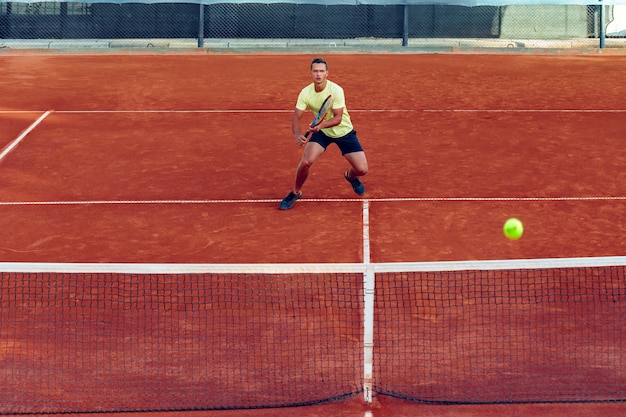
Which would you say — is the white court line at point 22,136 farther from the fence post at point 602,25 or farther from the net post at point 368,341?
the fence post at point 602,25

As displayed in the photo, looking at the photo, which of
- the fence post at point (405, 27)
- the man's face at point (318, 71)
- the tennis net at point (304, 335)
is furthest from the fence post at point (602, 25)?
the tennis net at point (304, 335)

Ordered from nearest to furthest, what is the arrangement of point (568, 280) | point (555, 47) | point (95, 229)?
point (568, 280)
point (95, 229)
point (555, 47)

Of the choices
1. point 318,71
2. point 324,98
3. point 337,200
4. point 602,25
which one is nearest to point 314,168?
point 337,200

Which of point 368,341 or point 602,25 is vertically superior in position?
point 602,25

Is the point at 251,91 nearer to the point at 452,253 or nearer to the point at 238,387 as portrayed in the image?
the point at 452,253

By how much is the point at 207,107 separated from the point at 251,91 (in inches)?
52.1

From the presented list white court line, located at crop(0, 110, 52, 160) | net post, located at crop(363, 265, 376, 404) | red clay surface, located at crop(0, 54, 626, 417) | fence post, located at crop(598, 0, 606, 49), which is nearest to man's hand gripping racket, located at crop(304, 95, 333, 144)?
red clay surface, located at crop(0, 54, 626, 417)

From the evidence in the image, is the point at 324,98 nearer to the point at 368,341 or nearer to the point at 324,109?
the point at 324,109

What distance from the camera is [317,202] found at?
1162 centimetres

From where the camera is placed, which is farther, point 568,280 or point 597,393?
point 568,280

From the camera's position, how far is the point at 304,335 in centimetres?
801

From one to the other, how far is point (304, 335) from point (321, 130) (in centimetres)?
353

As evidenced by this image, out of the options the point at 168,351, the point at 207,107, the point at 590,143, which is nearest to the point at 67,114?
the point at 207,107

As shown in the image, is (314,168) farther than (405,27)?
No
